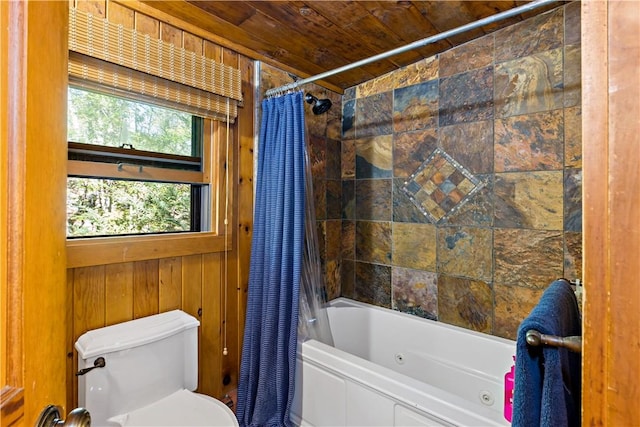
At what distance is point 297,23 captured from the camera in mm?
1741

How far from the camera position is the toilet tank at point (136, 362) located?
1312mm

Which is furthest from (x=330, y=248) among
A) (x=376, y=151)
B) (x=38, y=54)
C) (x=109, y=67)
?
(x=38, y=54)

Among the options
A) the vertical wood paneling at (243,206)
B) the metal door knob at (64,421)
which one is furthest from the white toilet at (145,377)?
the metal door knob at (64,421)

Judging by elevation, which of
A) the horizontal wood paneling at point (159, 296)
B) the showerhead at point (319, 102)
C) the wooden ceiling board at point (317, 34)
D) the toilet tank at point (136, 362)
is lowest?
the toilet tank at point (136, 362)

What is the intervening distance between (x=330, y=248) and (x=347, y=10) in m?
1.61

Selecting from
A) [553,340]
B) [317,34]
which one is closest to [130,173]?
[317,34]

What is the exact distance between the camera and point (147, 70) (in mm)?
1540

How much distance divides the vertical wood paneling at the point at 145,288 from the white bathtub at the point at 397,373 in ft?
2.74

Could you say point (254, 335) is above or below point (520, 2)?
below

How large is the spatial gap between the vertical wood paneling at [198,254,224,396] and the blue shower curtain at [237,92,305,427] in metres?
0.17

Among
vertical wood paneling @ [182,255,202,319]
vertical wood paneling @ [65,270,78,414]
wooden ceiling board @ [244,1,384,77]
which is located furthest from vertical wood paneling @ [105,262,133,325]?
wooden ceiling board @ [244,1,384,77]

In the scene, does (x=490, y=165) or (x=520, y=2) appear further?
(x=490, y=165)

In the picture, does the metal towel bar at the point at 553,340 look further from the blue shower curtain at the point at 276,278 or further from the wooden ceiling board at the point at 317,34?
the wooden ceiling board at the point at 317,34

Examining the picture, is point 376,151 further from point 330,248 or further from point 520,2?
point 520,2
